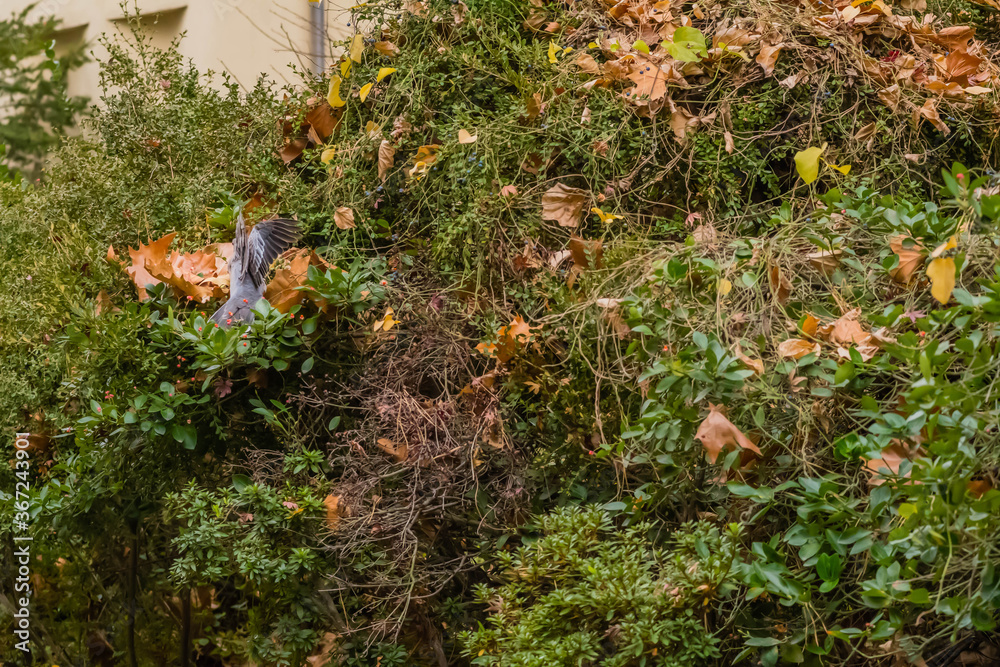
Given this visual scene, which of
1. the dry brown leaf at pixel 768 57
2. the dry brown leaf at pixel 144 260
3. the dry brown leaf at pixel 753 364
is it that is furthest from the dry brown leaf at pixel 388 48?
the dry brown leaf at pixel 753 364

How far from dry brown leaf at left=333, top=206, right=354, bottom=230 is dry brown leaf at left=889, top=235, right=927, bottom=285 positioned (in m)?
1.79

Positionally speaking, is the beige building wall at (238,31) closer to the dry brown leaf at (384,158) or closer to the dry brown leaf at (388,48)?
the dry brown leaf at (388,48)

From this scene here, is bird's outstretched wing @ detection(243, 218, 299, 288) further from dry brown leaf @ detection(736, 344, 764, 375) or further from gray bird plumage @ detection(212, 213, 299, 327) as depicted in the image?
dry brown leaf @ detection(736, 344, 764, 375)

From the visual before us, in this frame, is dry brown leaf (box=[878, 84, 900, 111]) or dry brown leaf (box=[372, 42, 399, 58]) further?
dry brown leaf (box=[372, 42, 399, 58])

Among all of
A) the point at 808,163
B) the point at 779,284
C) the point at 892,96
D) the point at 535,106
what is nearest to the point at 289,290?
the point at 535,106

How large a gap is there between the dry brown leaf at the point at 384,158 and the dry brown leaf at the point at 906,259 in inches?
69.0

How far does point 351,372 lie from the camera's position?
8.85ft

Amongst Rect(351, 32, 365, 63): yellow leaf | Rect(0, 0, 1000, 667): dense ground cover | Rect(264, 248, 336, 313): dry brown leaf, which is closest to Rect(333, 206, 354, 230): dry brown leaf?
Rect(0, 0, 1000, 667): dense ground cover

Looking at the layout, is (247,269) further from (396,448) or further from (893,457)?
(893,457)

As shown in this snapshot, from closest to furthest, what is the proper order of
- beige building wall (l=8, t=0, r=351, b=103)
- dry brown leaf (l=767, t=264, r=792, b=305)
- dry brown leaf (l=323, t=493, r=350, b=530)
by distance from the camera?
dry brown leaf (l=767, t=264, r=792, b=305) → dry brown leaf (l=323, t=493, r=350, b=530) → beige building wall (l=8, t=0, r=351, b=103)

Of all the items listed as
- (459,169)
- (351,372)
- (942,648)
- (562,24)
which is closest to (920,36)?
(562,24)

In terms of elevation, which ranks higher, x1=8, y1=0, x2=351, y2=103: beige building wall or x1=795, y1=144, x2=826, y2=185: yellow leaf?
x1=8, y1=0, x2=351, y2=103: beige building wall

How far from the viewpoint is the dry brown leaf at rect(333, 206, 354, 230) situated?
295cm

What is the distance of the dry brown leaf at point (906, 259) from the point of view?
192cm
